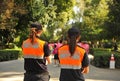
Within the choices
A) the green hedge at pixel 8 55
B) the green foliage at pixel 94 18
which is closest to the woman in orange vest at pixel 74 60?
the green hedge at pixel 8 55

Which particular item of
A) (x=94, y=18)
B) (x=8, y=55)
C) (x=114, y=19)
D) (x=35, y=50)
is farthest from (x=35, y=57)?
(x=94, y=18)

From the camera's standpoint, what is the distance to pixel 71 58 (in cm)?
621

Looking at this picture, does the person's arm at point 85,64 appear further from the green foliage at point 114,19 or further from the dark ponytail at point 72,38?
the green foliage at point 114,19

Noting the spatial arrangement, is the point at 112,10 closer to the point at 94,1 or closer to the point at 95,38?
the point at 95,38

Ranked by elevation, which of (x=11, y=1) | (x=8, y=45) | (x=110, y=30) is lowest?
(x=8, y=45)

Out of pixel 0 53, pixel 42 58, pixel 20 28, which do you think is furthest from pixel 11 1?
pixel 42 58

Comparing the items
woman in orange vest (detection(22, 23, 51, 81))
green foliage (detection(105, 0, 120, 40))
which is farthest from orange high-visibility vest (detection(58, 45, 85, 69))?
green foliage (detection(105, 0, 120, 40))

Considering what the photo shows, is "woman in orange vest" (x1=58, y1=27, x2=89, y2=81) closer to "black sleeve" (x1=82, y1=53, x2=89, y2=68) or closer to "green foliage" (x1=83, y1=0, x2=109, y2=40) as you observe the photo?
"black sleeve" (x1=82, y1=53, x2=89, y2=68)

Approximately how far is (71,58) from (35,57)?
113 cm

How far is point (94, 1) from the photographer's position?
55625 millimetres

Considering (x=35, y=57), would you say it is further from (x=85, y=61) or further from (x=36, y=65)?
(x=85, y=61)

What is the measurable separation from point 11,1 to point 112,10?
7.45 metres

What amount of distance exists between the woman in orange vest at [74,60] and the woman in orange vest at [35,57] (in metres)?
0.85

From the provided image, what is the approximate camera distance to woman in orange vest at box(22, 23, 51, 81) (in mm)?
6996
